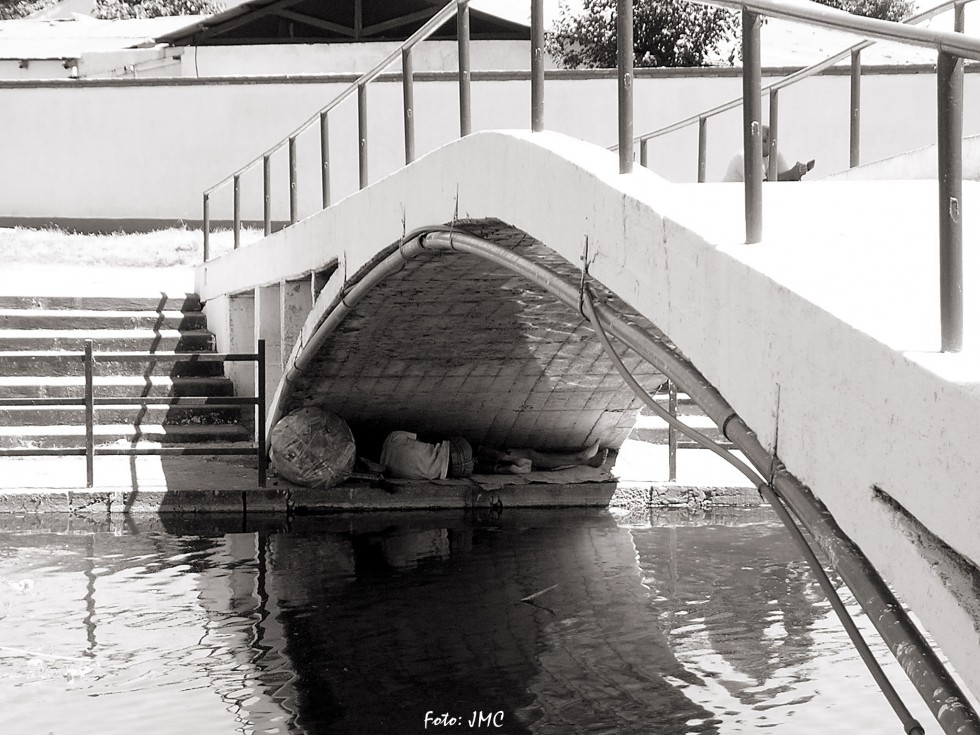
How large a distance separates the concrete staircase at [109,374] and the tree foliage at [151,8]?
26.5 metres

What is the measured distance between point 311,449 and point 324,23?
45.4 feet

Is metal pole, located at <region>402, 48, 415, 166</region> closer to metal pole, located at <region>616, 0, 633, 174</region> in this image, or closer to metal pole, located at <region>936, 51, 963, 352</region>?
metal pole, located at <region>616, 0, 633, 174</region>

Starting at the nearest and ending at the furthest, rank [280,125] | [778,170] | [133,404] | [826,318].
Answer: [826,318]
[778,170]
[133,404]
[280,125]

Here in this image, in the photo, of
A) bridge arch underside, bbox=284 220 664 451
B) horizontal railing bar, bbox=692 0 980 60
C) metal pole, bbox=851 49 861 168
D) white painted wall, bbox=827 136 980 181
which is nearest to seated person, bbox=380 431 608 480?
bridge arch underside, bbox=284 220 664 451

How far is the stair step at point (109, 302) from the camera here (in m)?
14.9

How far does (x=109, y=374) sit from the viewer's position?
1421 cm

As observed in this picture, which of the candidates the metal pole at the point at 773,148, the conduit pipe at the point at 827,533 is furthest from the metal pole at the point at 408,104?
the metal pole at the point at 773,148

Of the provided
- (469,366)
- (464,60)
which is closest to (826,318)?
(464,60)

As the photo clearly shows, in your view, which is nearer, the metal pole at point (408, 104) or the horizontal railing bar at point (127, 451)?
the metal pole at point (408, 104)

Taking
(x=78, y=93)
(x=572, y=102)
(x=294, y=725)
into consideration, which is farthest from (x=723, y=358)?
(x=78, y=93)

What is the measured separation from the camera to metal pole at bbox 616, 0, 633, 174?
5324mm

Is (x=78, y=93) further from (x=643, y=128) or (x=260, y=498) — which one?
(x=260, y=498)

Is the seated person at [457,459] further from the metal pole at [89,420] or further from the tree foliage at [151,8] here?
→ the tree foliage at [151,8]

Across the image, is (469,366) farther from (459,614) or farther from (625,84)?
(625,84)
